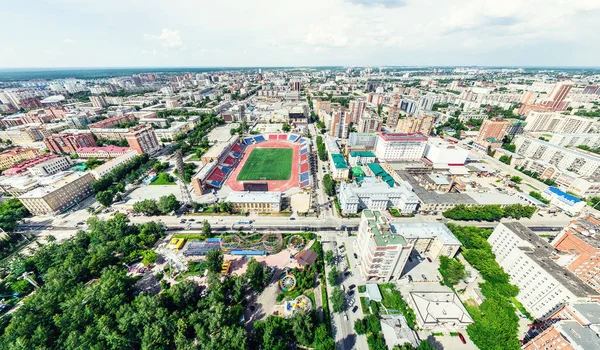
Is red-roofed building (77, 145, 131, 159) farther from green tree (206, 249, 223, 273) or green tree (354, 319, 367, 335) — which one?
green tree (354, 319, 367, 335)

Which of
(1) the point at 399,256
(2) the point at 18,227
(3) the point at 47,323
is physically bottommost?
(2) the point at 18,227

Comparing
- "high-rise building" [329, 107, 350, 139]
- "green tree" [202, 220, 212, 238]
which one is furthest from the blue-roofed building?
"green tree" [202, 220, 212, 238]

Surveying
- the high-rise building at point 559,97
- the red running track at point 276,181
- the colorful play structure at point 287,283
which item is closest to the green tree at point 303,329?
the colorful play structure at point 287,283

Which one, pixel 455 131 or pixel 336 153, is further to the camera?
pixel 455 131

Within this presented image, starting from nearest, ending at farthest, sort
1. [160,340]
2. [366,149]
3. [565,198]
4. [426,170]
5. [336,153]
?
[160,340]
[565,198]
[426,170]
[336,153]
[366,149]


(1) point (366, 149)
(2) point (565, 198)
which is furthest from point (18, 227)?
(2) point (565, 198)

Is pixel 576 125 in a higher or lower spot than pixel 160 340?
higher

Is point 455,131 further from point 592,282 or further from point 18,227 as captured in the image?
point 18,227
